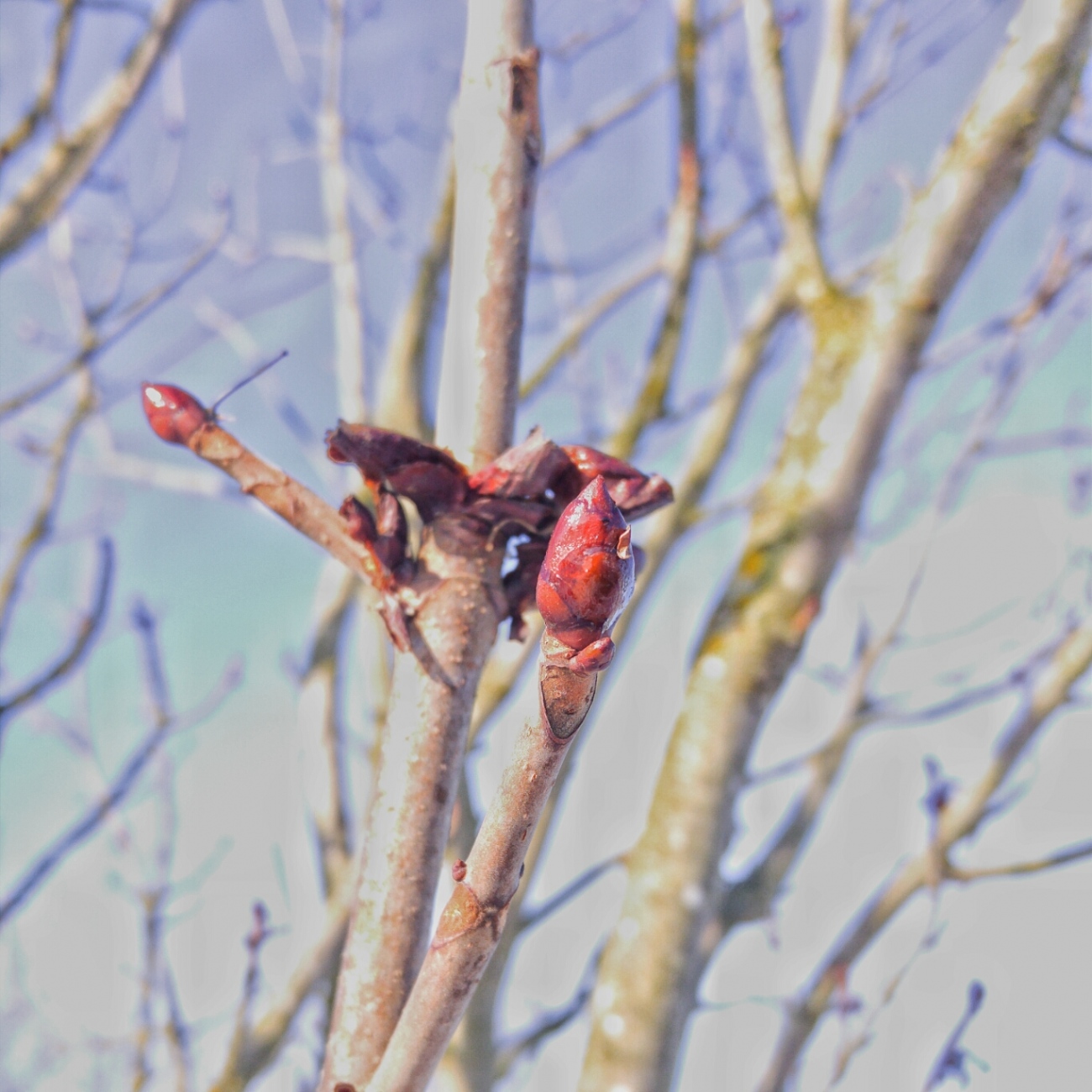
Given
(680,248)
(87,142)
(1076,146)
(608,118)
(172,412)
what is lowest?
(172,412)

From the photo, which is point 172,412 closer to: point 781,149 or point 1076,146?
point 781,149

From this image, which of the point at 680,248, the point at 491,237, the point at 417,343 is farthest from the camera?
the point at 417,343

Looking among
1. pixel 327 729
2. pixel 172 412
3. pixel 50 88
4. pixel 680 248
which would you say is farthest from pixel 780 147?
pixel 327 729

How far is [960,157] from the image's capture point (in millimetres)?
1436

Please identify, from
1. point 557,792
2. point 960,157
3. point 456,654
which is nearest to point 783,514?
point 960,157

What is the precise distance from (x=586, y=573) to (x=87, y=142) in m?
1.43

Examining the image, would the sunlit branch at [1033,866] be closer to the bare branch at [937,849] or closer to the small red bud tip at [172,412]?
the bare branch at [937,849]

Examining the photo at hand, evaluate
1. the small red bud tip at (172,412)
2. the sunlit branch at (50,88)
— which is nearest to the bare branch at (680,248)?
the sunlit branch at (50,88)

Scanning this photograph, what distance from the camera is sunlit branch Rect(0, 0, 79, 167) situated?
137cm

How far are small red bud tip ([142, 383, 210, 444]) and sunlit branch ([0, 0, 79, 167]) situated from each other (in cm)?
97

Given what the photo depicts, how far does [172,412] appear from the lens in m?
0.68

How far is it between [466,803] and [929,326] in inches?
45.8

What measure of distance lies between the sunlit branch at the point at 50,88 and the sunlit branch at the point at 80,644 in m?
0.62

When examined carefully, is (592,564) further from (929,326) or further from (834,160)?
(834,160)
